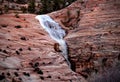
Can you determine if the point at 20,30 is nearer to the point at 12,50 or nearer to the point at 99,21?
the point at 12,50

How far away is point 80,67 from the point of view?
3180cm

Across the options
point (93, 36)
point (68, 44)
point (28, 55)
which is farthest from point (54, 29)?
point (28, 55)

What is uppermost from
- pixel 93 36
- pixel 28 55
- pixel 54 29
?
pixel 54 29

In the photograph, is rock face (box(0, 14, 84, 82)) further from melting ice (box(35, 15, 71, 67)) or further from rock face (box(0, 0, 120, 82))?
melting ice (box(35, 15, 71, 67))

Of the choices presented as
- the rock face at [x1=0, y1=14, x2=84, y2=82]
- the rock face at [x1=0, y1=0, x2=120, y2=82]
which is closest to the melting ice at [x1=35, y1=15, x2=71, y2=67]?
the rock face at [x1=0, y1=0, x2=120, y2=82]

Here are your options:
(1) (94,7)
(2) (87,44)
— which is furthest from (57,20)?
(2) (87,44)

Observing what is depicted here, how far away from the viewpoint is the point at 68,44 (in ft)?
111

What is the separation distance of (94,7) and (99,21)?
3598 millimetres

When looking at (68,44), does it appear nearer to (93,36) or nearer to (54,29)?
(93,36)

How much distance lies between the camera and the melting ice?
34.0 metres

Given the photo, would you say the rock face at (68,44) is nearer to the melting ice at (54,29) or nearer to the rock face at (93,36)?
the rock face at (93,36)

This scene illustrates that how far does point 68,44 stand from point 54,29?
13.0 feet

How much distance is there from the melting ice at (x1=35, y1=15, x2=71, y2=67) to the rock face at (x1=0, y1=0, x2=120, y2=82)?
73cm

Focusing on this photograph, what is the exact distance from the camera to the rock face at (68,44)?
27017mm
